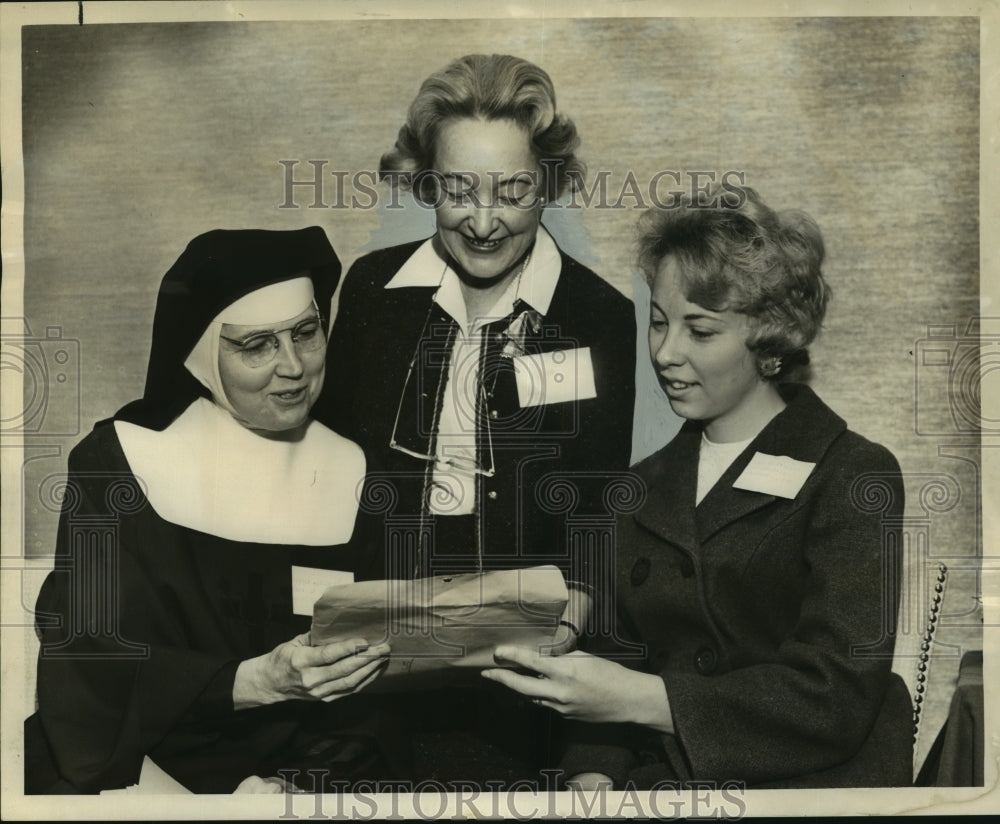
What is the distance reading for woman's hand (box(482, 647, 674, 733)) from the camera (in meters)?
3.56

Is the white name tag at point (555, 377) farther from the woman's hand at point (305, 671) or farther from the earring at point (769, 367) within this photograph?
the woman's hand at point (305, 671)

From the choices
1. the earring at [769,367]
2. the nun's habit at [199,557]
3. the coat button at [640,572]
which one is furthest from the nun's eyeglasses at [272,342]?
the earring at [769,367]

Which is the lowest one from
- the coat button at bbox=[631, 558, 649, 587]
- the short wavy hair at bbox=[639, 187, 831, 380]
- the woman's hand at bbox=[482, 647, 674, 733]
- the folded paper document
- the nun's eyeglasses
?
the woman's hand at bbox=[482, 647, 674, 733]

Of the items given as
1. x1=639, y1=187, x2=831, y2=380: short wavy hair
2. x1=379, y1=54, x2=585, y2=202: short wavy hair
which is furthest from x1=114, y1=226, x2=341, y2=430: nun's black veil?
x1=639, y1=187, x2=831, y2=380: short wavy hair

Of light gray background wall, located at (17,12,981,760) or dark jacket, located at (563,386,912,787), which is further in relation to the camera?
light gray background wall, located at (17,12,981,760)

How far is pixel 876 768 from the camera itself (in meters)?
3.64

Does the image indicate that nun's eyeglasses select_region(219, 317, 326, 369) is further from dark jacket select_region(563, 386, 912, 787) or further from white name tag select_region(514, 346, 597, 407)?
dark jacket select_region(563, 386, 912, 787)

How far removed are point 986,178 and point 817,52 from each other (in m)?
0.62

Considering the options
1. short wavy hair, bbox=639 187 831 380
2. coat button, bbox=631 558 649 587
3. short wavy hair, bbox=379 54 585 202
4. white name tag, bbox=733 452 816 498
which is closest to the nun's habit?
short wavy hair, bbox=379 54 585 202

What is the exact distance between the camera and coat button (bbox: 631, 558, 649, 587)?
3.60 m

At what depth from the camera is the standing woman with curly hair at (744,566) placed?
3.55 meters

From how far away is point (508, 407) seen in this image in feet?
11.9

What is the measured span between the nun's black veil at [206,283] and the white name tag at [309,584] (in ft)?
1.93

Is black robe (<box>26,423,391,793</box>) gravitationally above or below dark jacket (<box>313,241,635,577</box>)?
below
